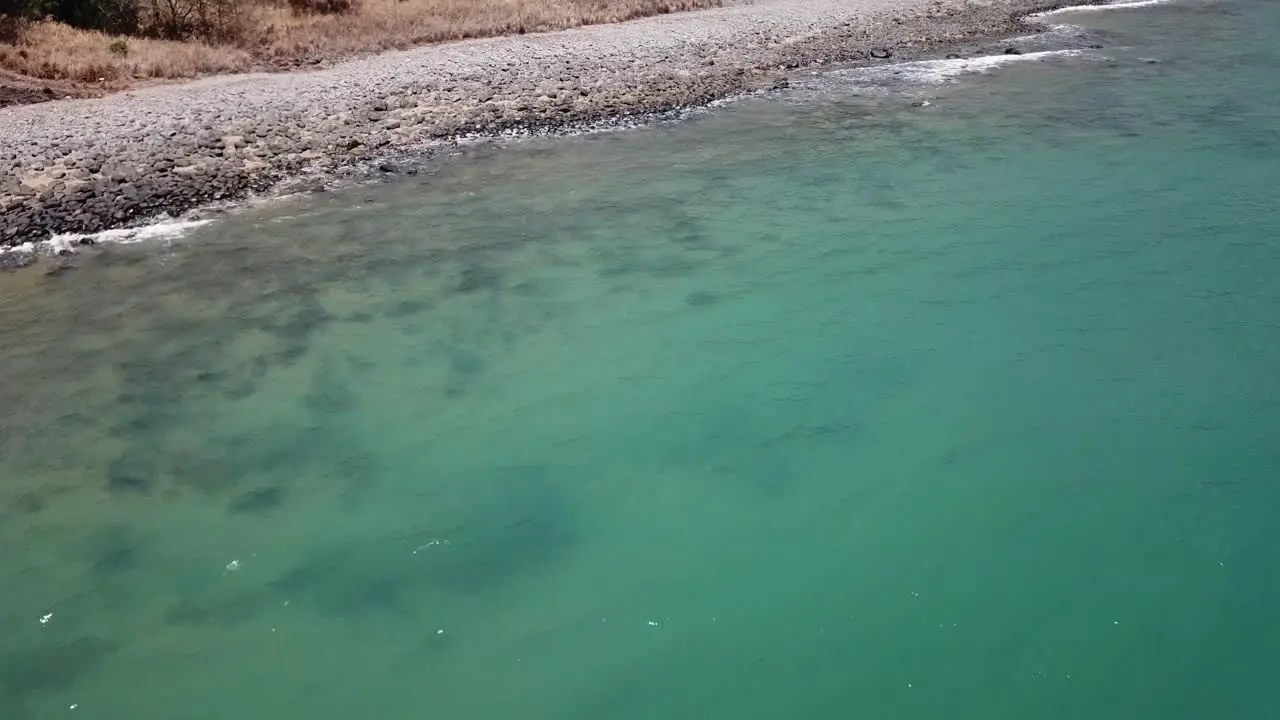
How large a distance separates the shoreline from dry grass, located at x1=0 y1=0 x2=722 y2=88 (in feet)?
2.84

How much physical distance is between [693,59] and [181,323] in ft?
50.5

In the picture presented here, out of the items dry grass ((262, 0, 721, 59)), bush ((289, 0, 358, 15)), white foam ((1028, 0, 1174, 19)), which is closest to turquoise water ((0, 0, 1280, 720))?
dry grass ((262, 0, 721, 59))

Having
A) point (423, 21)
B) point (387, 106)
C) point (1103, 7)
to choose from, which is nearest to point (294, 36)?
point (423, 21)

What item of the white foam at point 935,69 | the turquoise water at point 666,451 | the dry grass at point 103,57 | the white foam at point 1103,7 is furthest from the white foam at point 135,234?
the white foam at point 1103,7

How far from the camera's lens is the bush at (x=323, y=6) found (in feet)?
89.2

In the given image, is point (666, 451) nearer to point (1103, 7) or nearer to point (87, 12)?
point (87, 12)

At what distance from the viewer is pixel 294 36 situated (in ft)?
82.3

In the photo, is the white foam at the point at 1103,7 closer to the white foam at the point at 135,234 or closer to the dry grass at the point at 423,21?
the dry grass at the point at 423,21

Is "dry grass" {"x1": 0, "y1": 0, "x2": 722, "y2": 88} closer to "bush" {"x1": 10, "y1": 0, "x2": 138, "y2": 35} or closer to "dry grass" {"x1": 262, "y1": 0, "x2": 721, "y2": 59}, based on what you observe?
"dry grass" {"x1": 262, "y1": 0, "x2": 721, "y2": 59}

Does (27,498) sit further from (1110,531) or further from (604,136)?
(604,136)

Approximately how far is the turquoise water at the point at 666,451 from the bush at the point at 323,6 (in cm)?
1220

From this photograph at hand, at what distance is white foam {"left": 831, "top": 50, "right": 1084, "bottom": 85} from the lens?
23.8 m

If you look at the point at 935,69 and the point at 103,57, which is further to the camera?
the point at 935,69

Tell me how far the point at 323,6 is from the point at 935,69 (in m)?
15.8
